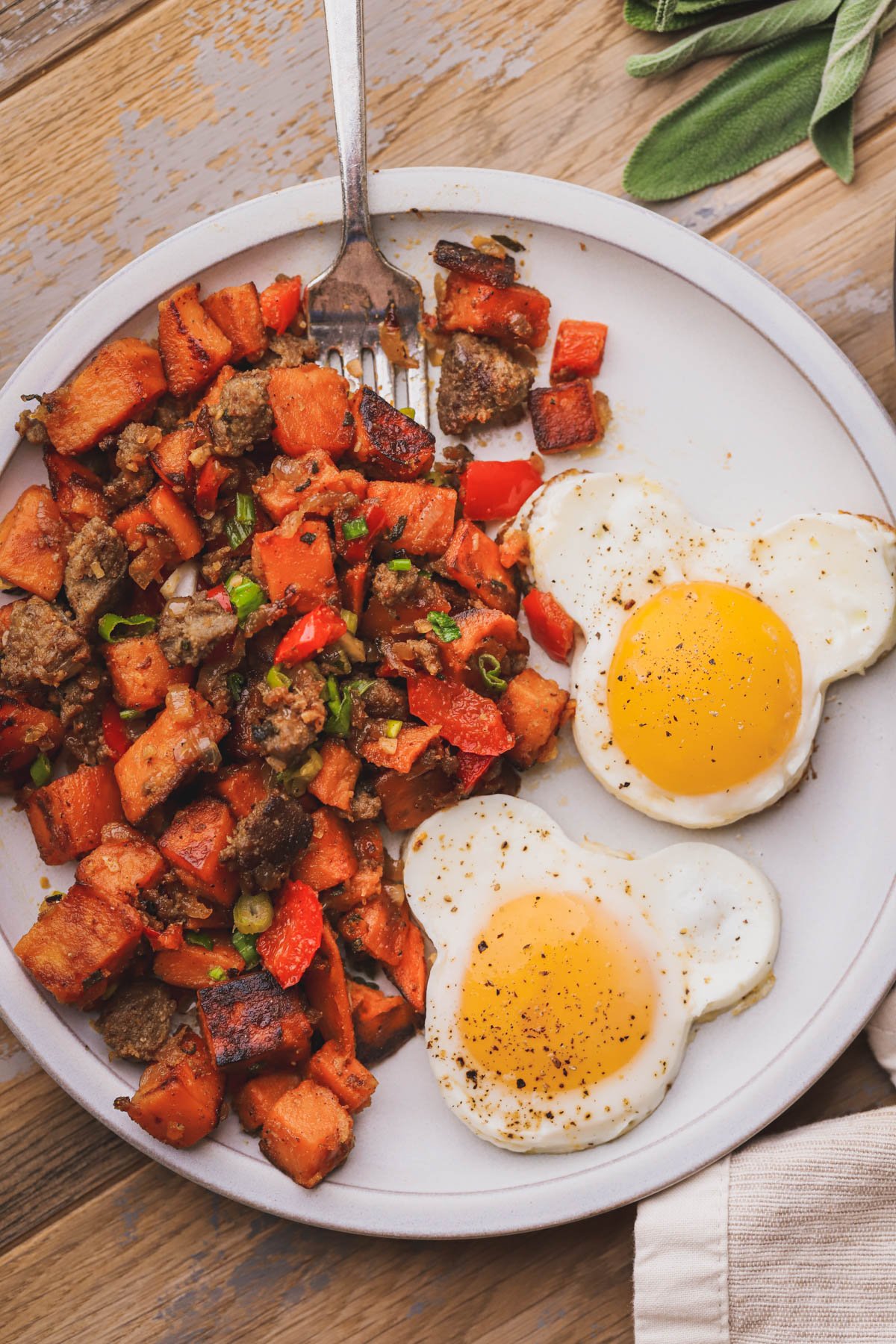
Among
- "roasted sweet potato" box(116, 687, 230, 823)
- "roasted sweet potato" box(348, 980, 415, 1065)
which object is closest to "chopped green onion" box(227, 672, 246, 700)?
"roasted sweet potato" box(116, 687, 230, 823)

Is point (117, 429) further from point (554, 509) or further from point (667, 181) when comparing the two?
point (667, 181)

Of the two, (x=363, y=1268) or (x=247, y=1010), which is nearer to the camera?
(x=247, y=1010)

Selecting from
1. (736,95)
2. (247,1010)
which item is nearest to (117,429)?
(247,1010)

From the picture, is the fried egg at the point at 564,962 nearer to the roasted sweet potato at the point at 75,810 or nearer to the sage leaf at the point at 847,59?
the roasted sweet potato at the point at 75,810

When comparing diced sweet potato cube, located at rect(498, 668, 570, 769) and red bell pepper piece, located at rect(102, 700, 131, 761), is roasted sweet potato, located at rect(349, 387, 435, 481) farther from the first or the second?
red bell pepper piece, located at rect(102, 700, 131, 761)

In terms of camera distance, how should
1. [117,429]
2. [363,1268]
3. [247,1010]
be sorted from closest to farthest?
[247,1010] < [117,429] < [363,1268]

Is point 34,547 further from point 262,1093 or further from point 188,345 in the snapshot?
→ point 262,1093
